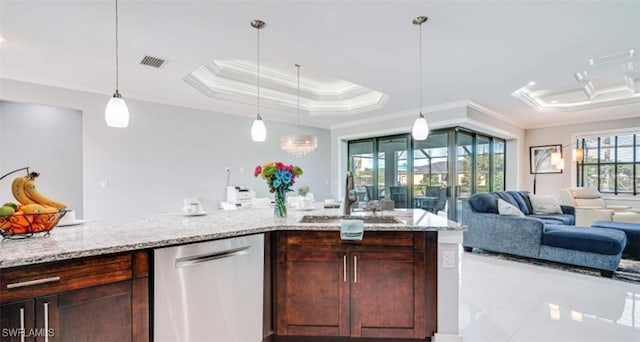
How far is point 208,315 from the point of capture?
1.80 meters

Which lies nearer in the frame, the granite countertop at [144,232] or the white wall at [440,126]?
the granite countertop at [144,232]

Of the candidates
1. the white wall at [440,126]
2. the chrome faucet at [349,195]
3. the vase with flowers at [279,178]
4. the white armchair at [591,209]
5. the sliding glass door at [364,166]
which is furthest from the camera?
the sliding glass door at [364,166]

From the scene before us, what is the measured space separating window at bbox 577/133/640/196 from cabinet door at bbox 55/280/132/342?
888 centimetres

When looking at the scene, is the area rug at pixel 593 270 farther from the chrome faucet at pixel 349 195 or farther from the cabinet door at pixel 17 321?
the cabinet door at pixel 17 321

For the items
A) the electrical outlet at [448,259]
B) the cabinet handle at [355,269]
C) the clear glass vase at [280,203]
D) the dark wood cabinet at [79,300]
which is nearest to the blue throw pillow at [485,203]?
the electrical outlet at [448,259]

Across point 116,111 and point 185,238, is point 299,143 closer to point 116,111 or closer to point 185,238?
point 116,111

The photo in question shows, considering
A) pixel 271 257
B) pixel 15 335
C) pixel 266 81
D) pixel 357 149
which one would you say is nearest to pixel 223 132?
pixel 266 81

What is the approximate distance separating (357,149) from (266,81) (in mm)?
3191

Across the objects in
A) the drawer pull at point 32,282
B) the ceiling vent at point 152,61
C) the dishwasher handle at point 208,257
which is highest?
the ceiling vent at point 152,61

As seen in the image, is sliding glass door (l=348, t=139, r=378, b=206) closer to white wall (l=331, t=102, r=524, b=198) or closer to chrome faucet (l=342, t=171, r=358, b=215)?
white wall (l=331, t=102, r=524, b=198)

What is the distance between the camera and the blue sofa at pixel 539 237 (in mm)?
3500

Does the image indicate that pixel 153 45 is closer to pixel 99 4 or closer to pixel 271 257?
pixel 99 4

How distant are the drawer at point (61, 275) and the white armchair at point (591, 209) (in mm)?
7039

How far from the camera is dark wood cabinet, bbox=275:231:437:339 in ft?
6.79
